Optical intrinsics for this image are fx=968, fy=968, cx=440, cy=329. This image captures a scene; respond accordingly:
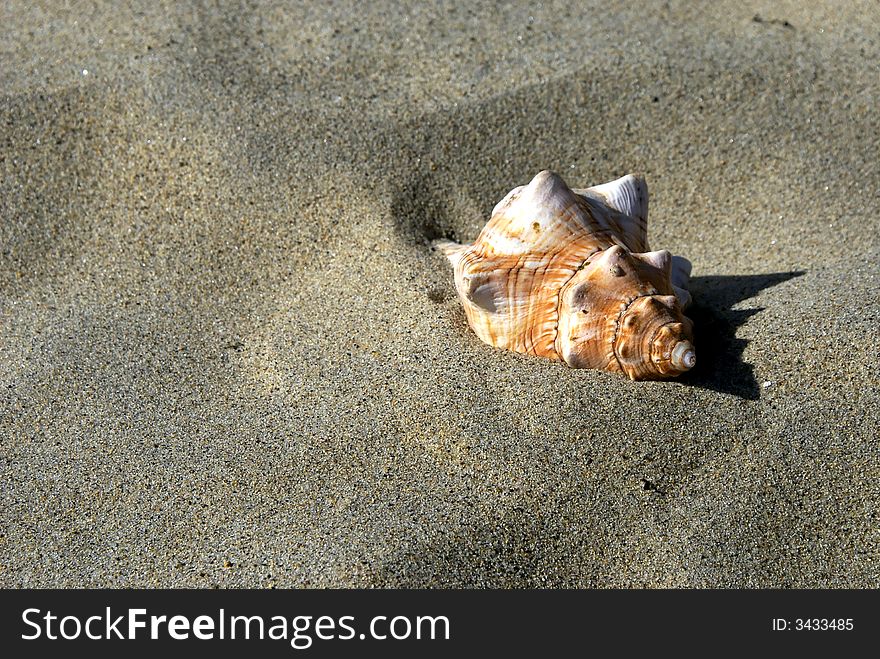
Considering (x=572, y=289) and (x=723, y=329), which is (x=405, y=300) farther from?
(x=723, y=329)

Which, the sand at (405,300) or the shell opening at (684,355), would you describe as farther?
the shell opening at (684,355)

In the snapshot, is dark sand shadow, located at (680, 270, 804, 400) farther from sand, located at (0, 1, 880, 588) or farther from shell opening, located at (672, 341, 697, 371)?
shell opening, located at (672, 341, 697, 371)

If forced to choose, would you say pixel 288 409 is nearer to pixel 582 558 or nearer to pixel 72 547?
pixel 72 547

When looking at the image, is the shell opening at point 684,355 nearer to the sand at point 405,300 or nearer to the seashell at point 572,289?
the seashell at point 572,289

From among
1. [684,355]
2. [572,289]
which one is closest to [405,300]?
[572,289]

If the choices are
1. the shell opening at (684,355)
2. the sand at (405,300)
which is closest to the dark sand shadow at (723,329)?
the sand at (405,300)

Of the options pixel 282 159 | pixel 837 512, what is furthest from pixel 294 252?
pixel 837 512
